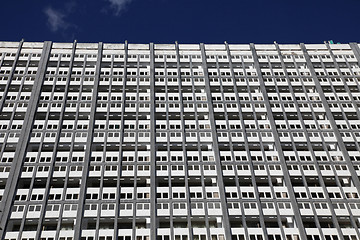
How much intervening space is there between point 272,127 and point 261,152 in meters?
5.75

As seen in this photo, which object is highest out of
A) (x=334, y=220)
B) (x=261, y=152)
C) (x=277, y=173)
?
(x=261, y=152)

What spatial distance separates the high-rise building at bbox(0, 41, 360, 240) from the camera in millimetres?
50375

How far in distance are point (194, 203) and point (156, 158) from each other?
9.43 m

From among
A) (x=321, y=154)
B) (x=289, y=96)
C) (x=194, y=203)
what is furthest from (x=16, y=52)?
(x=321, y=154)

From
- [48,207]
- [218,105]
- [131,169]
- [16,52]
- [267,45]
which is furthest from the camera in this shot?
[267,45]

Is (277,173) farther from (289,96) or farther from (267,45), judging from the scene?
(267,45)

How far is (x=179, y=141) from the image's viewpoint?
59688 millimetres

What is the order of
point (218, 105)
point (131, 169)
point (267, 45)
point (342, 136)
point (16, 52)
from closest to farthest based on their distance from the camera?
point (131, 169), point (342, 136), point (218, 105), point (16, 52), point (267, 45)

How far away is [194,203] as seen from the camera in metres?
51.9

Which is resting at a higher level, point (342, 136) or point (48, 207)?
point (342, 136)

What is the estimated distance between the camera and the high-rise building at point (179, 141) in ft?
165

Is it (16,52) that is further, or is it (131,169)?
(16,52)

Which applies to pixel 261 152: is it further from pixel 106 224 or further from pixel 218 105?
pixel 106 224

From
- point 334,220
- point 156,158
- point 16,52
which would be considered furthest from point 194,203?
point 16,52
